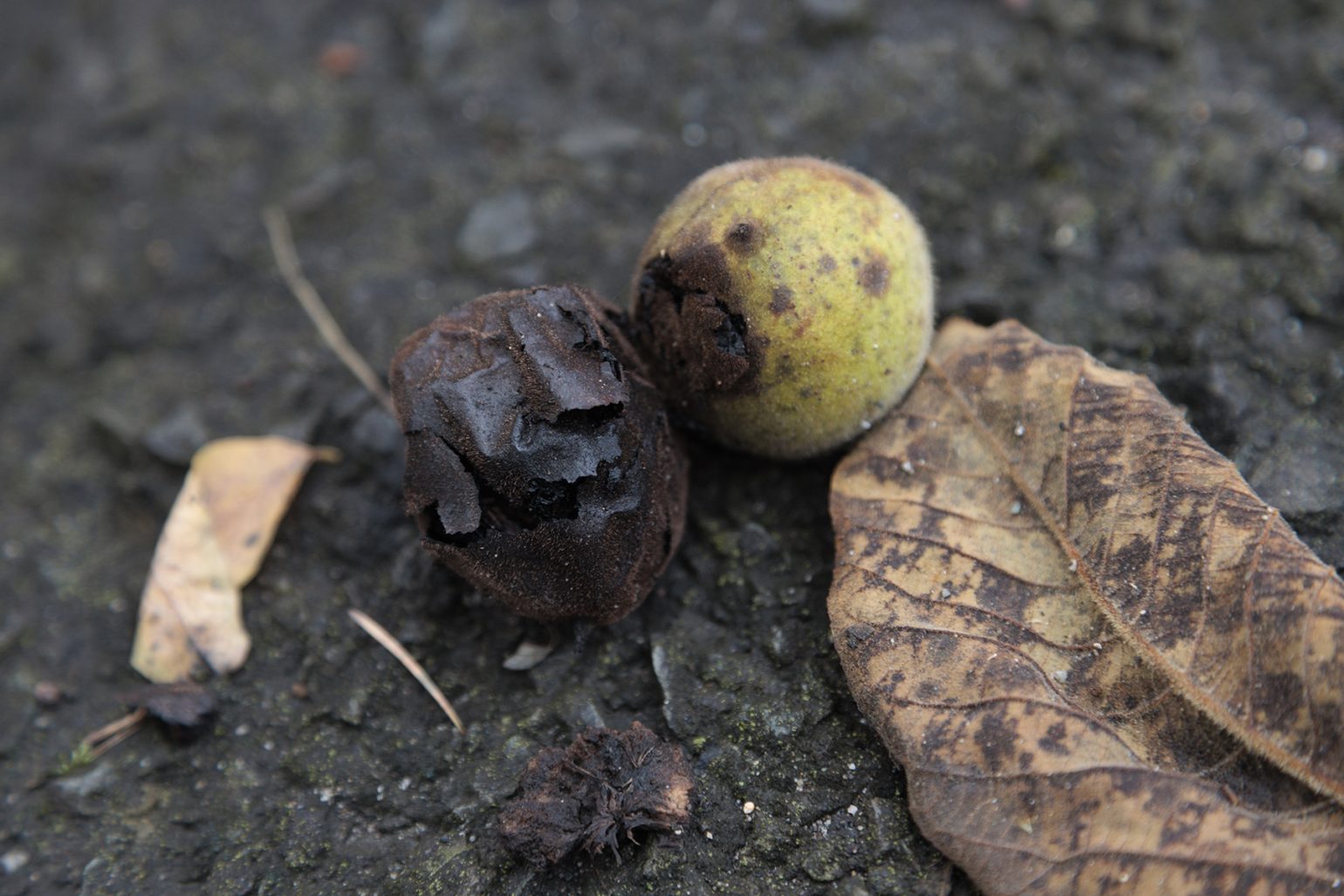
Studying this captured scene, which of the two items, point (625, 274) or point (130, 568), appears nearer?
point (130, 568)

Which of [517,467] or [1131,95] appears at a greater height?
[1131,95]

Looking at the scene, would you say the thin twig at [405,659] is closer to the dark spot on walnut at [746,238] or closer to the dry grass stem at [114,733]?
the dry grass stem at [114,733]

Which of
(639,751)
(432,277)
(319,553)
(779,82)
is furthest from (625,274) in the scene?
(639,751)

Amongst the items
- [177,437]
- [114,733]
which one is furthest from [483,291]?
[114,733]

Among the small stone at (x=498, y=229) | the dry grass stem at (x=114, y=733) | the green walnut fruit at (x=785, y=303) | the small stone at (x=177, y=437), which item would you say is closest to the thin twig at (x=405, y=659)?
the dry grass stem at (x=114, y=733)

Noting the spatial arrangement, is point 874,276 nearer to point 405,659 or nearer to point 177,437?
Answer: point 405,659

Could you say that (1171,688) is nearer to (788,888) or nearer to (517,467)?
(788,888)
